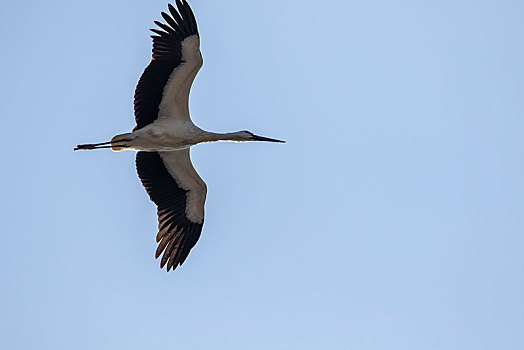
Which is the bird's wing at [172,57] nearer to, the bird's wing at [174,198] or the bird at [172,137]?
the bird at [172,137]

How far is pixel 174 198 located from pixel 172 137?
1511 millimetres

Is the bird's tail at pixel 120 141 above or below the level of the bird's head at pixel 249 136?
below

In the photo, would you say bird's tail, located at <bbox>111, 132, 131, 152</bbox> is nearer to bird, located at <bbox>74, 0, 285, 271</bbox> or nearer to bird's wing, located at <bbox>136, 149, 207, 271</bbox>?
bird, located at <bbox>74, 0, 285, 271</bbox>

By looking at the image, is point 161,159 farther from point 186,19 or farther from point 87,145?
point 186,19

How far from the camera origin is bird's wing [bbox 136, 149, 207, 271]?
71.5ft

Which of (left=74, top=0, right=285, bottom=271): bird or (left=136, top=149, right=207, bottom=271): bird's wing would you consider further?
(left=136, top=149, right=207, bottom=271): bird's wing

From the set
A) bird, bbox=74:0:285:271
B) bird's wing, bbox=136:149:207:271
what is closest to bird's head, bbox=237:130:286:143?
bird, bbox=74:0:285:271

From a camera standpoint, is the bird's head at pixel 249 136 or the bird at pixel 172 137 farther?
the bird's head at pixel 249 136

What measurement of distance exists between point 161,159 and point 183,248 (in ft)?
5.65

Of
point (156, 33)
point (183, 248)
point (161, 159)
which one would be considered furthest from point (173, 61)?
point (183, 248)

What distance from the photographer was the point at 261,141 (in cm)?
2202

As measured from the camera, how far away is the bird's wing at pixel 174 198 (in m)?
21.8

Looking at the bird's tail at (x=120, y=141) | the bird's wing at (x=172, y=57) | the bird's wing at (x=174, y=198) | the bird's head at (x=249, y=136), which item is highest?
the bird's wing at (x=172, y=57)

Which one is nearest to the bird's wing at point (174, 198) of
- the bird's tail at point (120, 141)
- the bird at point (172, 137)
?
the bird at point (172, 137)
